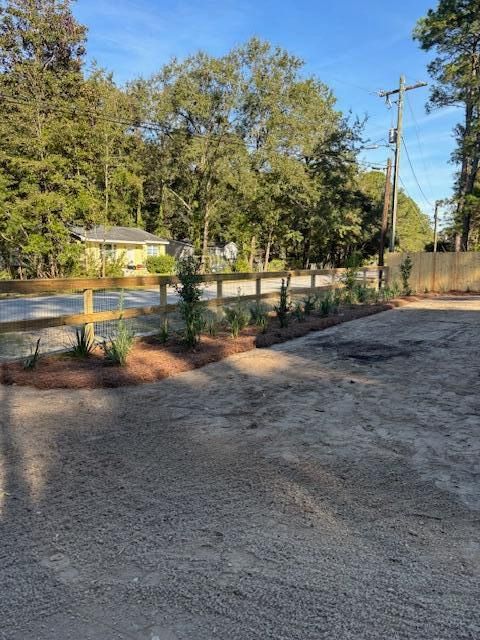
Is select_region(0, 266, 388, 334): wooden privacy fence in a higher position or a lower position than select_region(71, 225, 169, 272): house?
lower

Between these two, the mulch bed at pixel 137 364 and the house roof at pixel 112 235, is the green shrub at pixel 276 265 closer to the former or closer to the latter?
the house roof at pixel 112 235

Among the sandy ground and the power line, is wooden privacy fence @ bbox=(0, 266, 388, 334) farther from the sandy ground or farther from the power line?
the power line

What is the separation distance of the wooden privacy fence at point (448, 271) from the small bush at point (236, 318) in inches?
515

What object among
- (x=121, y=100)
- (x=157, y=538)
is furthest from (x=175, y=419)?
(x=121, y=100)

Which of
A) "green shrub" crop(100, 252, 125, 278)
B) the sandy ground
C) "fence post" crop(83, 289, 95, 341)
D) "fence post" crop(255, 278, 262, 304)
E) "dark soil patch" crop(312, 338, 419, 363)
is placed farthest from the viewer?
"green shrub" crop(100, 252, 125, 278)

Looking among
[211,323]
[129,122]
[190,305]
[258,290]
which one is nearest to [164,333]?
[190,305]

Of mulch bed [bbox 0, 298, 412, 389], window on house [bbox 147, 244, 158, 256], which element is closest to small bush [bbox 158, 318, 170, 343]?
mulch bed [bbox 0, 298, 412, 389]

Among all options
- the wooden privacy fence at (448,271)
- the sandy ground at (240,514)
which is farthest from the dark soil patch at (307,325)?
the wooden privacy fence at (448,271)

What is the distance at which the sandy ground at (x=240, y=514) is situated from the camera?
1.83 m

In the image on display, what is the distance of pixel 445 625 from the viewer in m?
1.77

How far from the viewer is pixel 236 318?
8.27m

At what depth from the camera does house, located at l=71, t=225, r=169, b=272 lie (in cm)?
2284

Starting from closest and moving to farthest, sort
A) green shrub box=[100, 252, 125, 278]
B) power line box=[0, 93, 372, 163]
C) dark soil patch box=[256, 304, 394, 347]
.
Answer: dark soil patch box=[256, 304, 394, 347] < power line box=[0, 93, 372, 163] < green shrub box=[100, 252, 125, 278]

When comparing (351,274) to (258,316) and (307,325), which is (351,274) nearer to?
(307,325)
